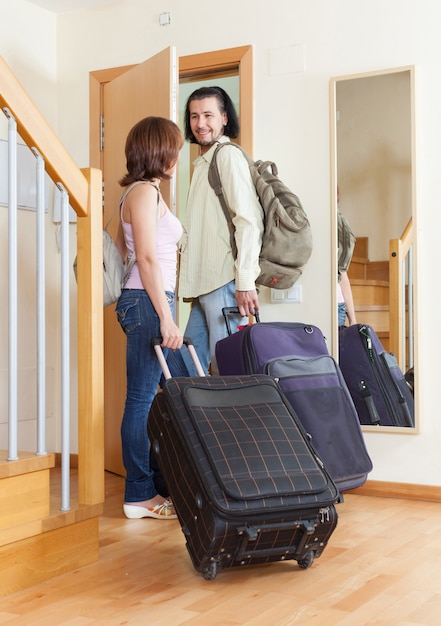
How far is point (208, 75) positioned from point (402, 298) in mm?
1425

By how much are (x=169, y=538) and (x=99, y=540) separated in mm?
226

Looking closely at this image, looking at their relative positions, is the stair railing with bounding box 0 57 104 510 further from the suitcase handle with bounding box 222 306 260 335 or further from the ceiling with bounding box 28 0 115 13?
the ceiling with bounding box 28 0 115 13

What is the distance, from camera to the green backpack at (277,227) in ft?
10.9

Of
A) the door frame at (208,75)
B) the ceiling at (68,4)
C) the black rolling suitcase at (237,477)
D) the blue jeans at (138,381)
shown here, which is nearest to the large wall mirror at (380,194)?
the door frame at (208,75)

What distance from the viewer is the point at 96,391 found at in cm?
245

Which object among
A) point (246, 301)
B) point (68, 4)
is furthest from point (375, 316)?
point (68, 4)

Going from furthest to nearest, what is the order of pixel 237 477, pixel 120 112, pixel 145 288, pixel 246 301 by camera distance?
pixel 120 112 < pixel 246 301 < pixel 145 288 < pixel 237 477

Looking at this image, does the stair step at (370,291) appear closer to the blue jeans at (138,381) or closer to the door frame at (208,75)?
the door frame at (208,75)

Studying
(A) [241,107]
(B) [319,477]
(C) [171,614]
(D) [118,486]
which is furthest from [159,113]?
(C) [171,614]

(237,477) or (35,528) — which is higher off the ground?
(237,477)

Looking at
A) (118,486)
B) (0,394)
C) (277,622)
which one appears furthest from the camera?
(0,394)

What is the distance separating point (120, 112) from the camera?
3.91 metres

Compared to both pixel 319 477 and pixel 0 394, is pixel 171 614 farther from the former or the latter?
pixel 0 394

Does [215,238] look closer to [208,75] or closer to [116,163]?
[116,163]
